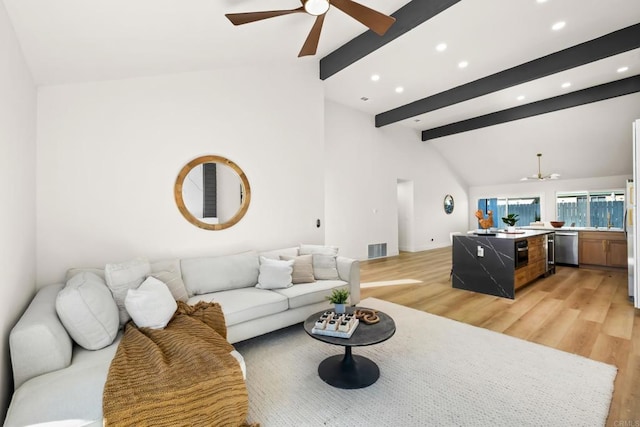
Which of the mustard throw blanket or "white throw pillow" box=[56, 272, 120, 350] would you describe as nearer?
the mustard throw blanket

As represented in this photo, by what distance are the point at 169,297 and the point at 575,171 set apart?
9625mm

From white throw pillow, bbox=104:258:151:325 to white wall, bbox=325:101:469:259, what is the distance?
13.4 feet

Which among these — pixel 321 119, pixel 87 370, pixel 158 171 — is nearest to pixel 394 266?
pixel 321 119

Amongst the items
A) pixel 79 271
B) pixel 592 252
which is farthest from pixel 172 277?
pixel 592 252

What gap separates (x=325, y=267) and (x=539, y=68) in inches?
180

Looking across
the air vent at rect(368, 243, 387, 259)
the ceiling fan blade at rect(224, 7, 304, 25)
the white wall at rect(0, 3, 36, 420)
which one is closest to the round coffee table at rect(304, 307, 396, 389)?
the white wall at rect(0, 3, 36, 420)

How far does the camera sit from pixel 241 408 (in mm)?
1632

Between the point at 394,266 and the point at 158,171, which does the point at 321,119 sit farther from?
the point at 394,266

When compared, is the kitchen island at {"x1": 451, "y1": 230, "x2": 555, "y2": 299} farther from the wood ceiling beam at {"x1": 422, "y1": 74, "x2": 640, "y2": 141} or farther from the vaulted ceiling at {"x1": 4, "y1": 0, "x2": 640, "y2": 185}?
the wood ceiling beam at {"x1": 422, "y1": 74, "x2": 640, "y2": 141}

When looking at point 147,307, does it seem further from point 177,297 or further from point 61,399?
point 61,399

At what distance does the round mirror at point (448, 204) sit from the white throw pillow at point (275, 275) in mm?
7501

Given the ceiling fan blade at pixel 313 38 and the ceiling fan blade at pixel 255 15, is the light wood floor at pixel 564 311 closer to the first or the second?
the ceiling fan blade at pixel 313 38

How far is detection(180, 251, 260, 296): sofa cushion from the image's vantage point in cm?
294

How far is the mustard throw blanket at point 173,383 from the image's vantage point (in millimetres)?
1335
